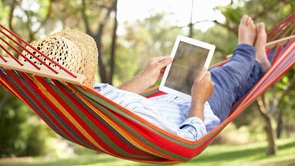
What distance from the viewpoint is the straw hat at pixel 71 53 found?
7.00ft

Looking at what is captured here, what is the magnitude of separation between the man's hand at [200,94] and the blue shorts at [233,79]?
0.24 metres

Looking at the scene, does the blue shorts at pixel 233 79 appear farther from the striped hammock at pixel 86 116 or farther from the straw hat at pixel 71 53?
the straw hat at pixel 71 53

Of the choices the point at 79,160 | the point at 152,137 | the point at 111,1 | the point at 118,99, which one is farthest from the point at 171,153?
the point at 111,1

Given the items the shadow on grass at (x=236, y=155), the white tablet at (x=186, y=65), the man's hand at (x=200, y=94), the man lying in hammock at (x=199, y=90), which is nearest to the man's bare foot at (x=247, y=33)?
the man lying in hammock at (x=199, y=90)

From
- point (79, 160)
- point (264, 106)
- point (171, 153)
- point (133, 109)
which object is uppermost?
point (133, 109)

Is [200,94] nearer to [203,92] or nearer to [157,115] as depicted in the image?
[203,92]

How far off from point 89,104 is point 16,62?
0.29m

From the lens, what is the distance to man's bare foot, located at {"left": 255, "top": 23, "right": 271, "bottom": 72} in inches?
118

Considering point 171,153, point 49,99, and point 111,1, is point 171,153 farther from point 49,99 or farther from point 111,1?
point 111,1

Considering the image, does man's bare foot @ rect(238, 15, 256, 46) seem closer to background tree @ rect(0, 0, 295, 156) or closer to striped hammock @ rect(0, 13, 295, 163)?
striped hammock @ rect(0, 13, 295, 163)

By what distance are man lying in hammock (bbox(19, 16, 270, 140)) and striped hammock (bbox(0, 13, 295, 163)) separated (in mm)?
94

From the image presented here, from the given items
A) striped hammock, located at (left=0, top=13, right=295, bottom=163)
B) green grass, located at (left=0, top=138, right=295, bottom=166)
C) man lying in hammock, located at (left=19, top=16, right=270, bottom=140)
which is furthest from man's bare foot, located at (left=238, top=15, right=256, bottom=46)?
green grass, located at (left=0, top=138, right=295, bottom=166)

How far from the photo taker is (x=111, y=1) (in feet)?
39.0

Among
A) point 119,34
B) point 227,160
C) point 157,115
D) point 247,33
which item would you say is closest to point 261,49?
point 247,33
